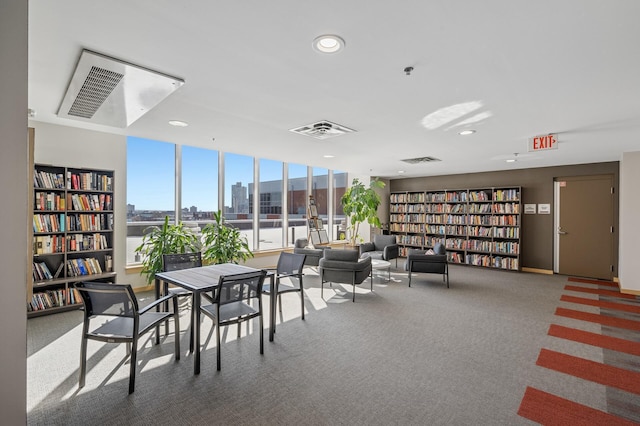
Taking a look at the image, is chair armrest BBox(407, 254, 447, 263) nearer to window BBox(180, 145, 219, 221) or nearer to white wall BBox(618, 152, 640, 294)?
white wall BBox(618, 152, 640, 294)

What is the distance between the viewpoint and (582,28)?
6.36 feet

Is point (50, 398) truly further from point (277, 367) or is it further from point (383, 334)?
point (383, 334)

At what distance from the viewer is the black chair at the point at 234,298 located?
2.84 metres

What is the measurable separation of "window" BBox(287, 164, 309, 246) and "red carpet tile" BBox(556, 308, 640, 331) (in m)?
5.77

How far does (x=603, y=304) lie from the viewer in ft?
16.5

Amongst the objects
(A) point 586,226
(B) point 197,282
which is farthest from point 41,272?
(A) point 586,226

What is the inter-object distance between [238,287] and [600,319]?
499 cm

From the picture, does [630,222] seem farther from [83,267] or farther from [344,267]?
[83,267]

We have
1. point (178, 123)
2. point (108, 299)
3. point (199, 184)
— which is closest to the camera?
point (108, 299)

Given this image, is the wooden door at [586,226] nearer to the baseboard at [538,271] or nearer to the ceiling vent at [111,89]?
the baseboard at [538,271]

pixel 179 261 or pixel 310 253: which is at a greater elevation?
pixel 179 261

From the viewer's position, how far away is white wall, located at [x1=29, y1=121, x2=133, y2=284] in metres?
4.35

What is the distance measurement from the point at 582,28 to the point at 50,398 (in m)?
4.61

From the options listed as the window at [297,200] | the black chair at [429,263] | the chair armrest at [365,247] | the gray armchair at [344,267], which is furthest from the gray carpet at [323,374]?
the window at [297,200]
